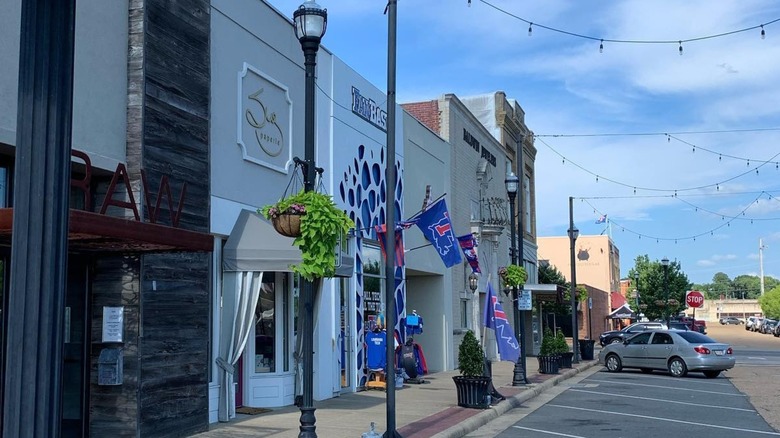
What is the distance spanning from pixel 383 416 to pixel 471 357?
2.25m

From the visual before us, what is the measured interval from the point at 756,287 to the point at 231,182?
198447 mm

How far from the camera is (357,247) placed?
1852 cm

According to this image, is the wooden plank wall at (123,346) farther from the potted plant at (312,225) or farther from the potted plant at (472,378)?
the potted plant at (472,378)

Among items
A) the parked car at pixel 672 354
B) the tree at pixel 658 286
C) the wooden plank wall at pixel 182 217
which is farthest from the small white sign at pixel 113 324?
the tree at pixel 658 286

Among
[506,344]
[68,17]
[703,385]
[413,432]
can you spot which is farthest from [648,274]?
[68,17]

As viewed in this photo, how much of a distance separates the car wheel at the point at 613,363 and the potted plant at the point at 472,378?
13566mm

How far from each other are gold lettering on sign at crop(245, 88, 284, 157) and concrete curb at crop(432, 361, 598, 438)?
5806 millimetres

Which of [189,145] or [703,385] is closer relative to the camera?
[189,145]

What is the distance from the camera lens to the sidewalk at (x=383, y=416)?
38.1ft

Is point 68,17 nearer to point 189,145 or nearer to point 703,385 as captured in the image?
point 189,145

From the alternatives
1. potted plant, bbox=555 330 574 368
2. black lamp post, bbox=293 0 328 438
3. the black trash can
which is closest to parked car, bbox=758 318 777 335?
the black trash can

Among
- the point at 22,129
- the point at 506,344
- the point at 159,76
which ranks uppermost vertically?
the point at 159,76

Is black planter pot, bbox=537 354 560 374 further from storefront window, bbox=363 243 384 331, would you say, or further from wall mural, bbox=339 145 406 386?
storefront window, bbox=363 243 384 331

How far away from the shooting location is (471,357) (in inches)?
587
